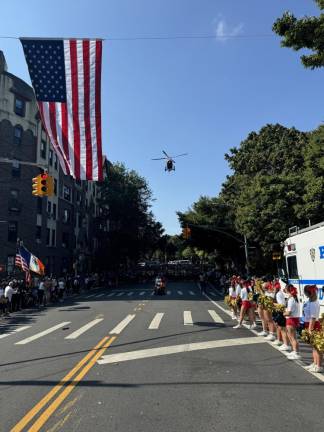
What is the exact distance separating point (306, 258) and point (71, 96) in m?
8.69

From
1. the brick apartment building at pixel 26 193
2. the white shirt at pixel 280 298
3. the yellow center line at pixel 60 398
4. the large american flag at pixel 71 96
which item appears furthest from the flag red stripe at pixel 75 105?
the brick apartment building at pixel 26 193

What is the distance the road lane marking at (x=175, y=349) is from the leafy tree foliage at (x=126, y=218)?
49418 millimetres

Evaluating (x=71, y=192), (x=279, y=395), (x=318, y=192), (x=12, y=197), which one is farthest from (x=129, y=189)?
(x=279, y=395)

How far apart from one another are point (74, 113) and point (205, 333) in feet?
26.6

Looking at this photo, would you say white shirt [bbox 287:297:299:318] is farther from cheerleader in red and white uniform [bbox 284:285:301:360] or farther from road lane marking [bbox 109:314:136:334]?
road lane marking [bbox 109:314:136:334]

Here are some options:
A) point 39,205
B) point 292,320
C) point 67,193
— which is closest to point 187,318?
point 292,320

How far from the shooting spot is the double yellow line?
5633 millimetres

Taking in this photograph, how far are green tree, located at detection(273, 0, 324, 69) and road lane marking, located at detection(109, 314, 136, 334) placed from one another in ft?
32.9

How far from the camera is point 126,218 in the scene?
63.8 meters

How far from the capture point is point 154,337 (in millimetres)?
12781

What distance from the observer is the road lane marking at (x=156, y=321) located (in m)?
15.0

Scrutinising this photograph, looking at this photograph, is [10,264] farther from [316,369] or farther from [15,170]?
[316,369]

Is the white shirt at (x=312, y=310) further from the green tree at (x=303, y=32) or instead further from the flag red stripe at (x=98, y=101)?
the flag red stripe at (x=98, y=101)

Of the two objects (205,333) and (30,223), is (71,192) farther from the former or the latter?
(205,333)
